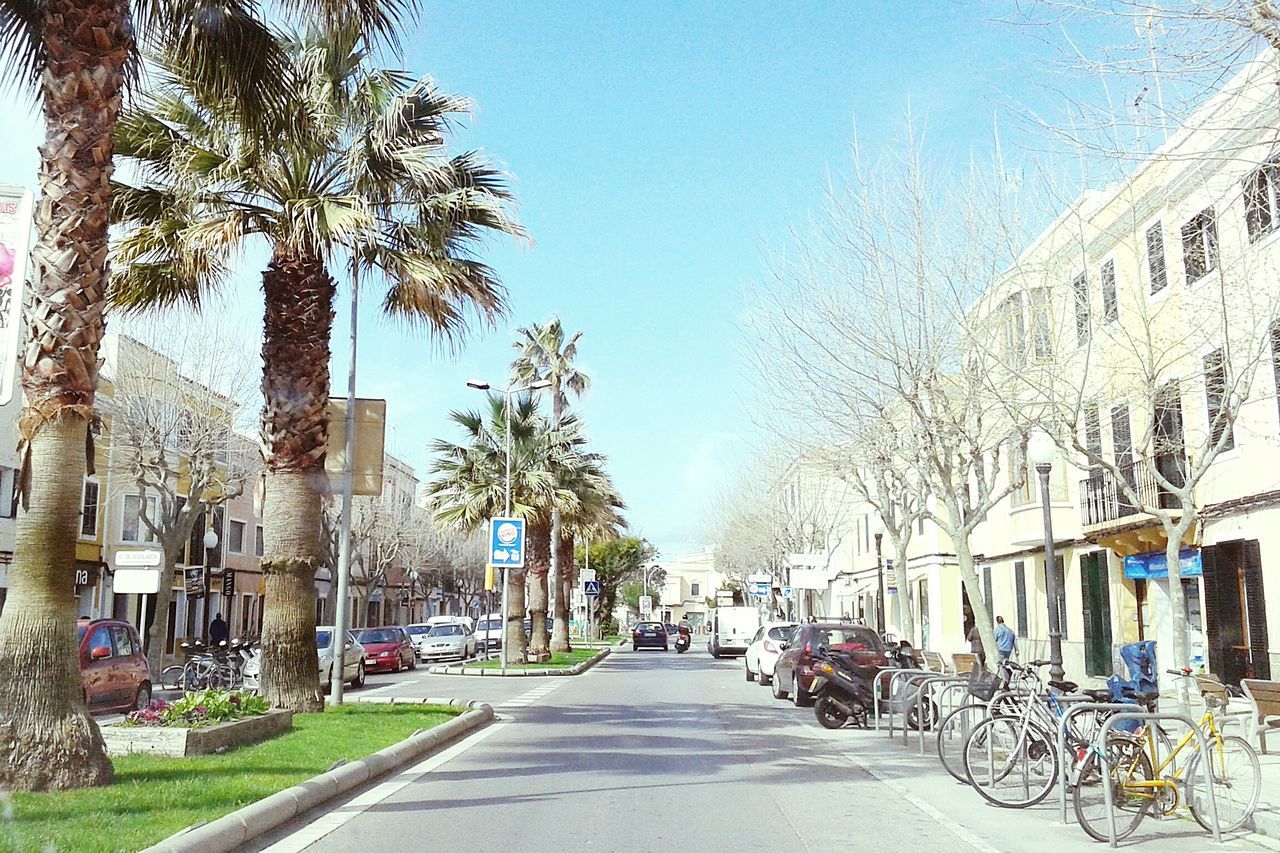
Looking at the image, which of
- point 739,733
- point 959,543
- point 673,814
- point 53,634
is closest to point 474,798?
point 673,814

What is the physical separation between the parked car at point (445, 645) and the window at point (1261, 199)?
3064 cm

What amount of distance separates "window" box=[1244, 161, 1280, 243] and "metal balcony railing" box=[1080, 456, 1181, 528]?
6126 mm

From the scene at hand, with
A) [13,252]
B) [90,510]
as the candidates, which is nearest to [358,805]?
[13,252]

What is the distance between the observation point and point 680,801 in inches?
407

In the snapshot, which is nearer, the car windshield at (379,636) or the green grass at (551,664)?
the green grass at (551,664)

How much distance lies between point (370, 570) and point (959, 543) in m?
46.5

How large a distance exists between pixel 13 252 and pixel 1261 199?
1275 centimetres

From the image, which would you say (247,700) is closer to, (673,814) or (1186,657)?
(673,814)

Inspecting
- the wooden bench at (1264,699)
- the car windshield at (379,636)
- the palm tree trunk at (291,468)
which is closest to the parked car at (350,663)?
the car windshield at (379,636)

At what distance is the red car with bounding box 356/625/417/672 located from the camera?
3531 centimetres

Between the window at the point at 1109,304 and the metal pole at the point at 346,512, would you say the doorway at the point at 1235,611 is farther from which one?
the metal pole at the point at 346,512

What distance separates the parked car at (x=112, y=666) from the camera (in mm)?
17531

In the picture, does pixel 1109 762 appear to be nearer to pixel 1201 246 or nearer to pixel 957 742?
pixel 957 742

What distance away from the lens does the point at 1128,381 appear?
20109 millimetres
